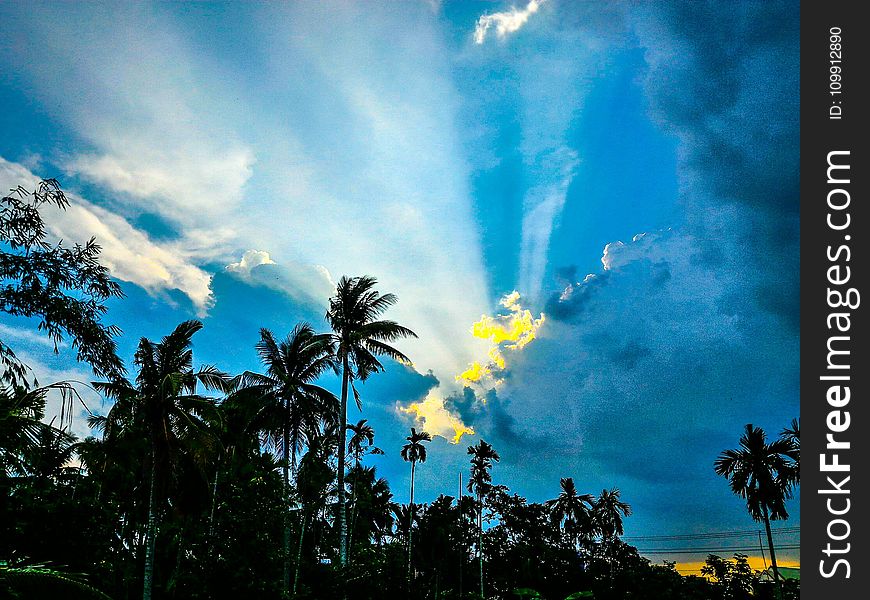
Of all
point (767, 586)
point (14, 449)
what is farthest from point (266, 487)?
point (767, 586)

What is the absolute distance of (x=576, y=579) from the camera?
42281 millimetres

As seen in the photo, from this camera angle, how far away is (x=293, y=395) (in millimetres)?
30922

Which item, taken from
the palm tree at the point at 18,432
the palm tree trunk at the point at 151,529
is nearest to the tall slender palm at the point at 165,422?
the palm tree trunk at the point at 151,529

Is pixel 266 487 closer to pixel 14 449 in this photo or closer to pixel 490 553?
pixel 14 449

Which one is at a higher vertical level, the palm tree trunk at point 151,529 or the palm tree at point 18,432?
the palm tree at point 18,432

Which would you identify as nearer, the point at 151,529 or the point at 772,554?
the point at 151,529

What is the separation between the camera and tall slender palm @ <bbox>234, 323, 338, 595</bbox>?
30359mm

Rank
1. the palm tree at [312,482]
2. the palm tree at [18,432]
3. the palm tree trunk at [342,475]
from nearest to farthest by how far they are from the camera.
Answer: the palm tree at [18,432] → the palm tree trunk at [342,475] → the palm tree at [312,482]

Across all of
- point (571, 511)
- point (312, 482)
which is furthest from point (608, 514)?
point (312, 482)

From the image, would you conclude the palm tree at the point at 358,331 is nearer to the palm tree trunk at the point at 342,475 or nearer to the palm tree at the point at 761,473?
the palm tree trunk at the point at 342,475

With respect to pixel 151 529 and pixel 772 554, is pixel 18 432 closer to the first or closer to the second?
pixel 151 529

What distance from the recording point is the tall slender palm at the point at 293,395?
30359 mm

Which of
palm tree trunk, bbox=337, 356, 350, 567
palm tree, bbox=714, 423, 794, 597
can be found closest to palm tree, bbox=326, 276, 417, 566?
palm tree trunk, bbox=337, 356, 350, 567

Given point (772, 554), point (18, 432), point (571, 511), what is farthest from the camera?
point (571, 511)
